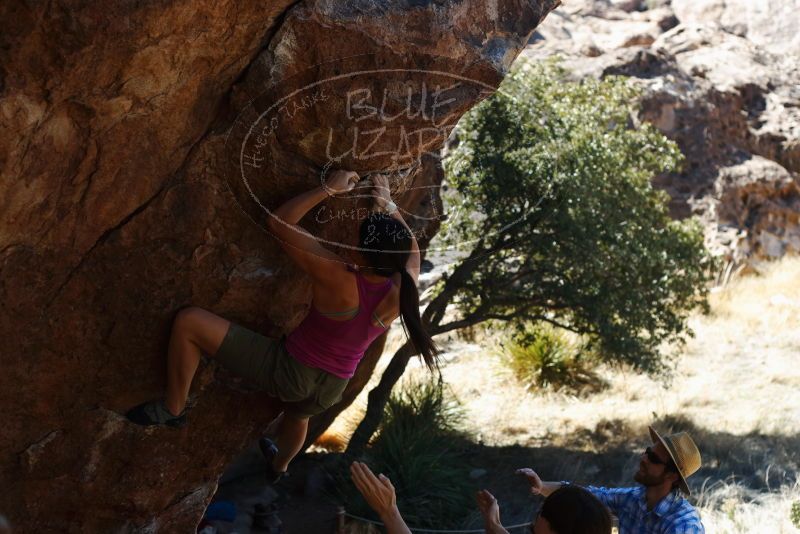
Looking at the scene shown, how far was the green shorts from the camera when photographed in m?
4.98

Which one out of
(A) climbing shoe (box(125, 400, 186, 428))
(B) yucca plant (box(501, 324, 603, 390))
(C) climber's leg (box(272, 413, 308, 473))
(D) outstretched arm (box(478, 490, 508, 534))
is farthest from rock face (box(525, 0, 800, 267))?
(D) outstretched arm (box(478, 490, 508, 534))

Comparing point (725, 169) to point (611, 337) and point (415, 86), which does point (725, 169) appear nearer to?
point (611, 337)

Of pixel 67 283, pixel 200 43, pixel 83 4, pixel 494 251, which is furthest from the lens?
pixel 494 251

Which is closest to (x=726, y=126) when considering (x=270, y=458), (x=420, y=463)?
(x=420, y=463)

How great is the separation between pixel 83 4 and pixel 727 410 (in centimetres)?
885

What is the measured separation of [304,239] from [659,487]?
2.15m

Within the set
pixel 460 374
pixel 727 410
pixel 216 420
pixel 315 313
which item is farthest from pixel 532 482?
pixel 460 374

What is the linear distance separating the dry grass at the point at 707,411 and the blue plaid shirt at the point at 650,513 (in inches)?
129

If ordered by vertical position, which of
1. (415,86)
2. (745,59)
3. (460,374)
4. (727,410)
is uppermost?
(415,86)

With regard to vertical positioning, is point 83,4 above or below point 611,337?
above

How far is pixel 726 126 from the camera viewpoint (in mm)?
17562

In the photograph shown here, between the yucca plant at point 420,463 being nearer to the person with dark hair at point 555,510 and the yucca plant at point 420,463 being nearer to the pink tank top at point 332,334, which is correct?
the pink tank top at point 332,334

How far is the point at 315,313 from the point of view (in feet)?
16.3

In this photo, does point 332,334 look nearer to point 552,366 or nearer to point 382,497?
point 382,497
